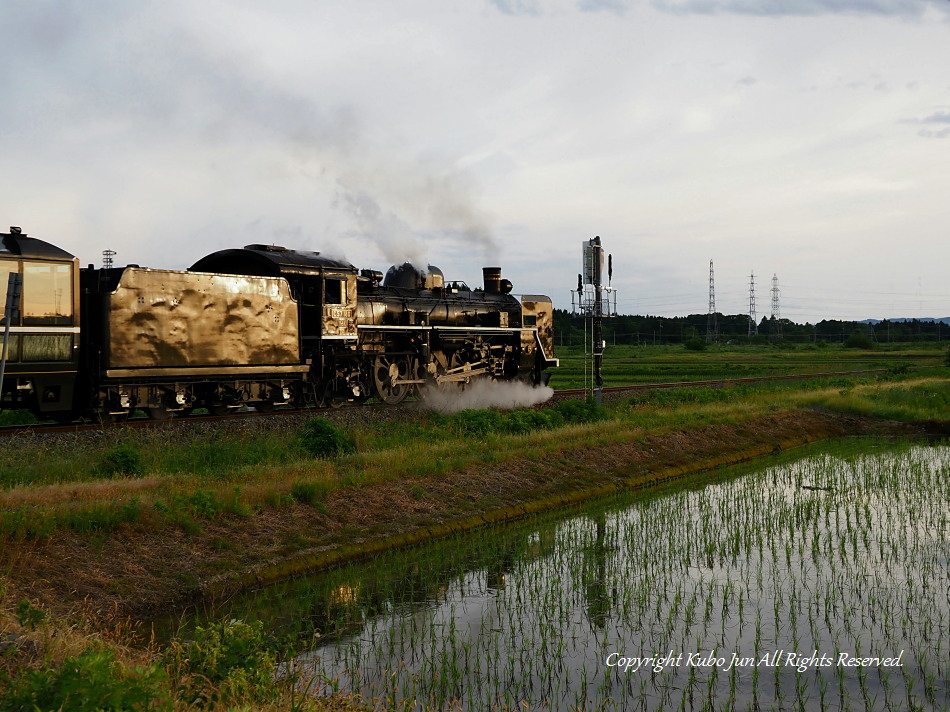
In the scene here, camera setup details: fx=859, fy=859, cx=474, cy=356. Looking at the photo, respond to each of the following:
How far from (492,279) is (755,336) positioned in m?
116

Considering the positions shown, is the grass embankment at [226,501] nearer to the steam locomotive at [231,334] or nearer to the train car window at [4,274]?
the steam locomotive at [231,334]

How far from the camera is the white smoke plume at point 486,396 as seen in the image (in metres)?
26.6

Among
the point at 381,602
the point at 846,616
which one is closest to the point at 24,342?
the point at 381,602

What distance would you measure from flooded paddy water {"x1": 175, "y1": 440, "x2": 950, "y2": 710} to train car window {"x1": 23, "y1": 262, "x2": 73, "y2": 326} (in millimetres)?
8905

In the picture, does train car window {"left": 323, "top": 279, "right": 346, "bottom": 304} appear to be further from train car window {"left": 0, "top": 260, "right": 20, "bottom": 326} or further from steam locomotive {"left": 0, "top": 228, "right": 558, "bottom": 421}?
train car window {"left": 0, "top": 260, "right": 20, "bottom": 326}

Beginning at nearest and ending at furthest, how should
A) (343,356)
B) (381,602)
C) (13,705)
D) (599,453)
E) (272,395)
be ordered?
(13,705)
(381,602)
(599,453)
(272,395)
(343,356)

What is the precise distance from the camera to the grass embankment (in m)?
7.10

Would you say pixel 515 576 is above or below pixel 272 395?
below

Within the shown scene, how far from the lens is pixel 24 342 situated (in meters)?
16.5

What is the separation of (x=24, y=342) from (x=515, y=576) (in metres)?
10.8

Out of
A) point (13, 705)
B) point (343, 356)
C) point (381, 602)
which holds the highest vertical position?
point (343, 356)

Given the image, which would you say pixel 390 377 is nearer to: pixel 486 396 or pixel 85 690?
pixel 486 396

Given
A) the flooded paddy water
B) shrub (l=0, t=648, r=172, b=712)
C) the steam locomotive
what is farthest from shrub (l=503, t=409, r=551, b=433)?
shrub (l=0, t=648, r=172, b=712)

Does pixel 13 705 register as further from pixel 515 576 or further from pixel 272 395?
pixel 272 395
